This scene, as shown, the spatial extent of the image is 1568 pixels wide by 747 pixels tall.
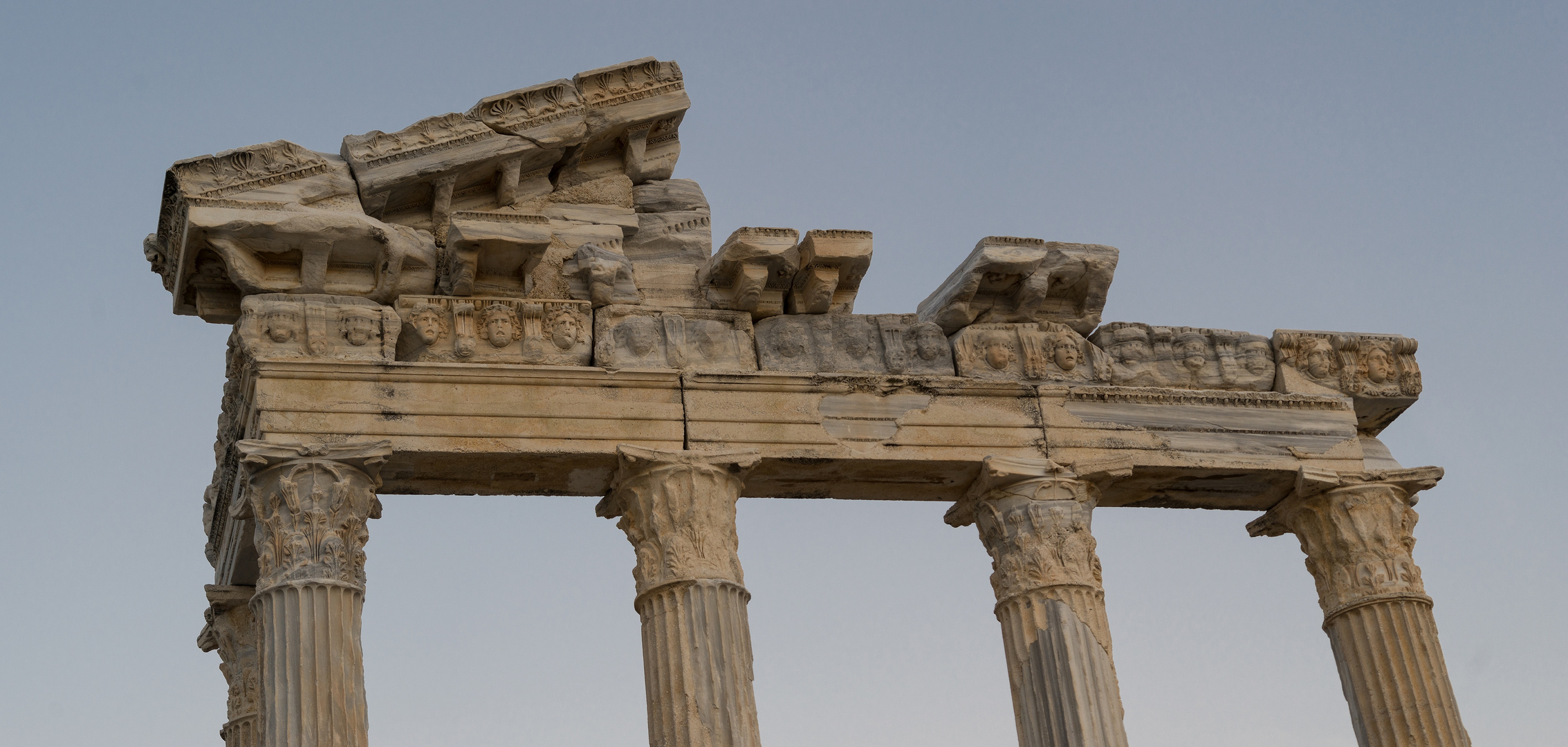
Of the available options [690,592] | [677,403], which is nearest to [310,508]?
[690,592]

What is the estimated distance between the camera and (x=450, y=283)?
1619 centimetres

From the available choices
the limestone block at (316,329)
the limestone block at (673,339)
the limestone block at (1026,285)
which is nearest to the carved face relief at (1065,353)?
the limestone block at (1026,285)

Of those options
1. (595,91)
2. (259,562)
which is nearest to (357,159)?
(595,91)

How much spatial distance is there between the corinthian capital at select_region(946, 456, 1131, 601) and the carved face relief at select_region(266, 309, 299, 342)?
5753 mm

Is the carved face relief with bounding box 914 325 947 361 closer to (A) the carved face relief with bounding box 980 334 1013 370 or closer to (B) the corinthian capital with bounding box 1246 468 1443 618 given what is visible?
(A) the carved face relief with bounding box 980 334 1013 370

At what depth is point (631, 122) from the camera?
56.0 ft

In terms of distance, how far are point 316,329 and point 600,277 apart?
235 cm

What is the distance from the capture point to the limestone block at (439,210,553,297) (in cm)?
1580

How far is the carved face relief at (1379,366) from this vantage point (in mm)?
18125

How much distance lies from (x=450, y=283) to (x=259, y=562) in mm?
2986

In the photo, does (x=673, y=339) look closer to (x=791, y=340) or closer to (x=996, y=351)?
(x=791, y=340)

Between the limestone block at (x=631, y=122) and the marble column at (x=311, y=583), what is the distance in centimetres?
373

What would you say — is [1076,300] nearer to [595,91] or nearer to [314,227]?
[595,91]

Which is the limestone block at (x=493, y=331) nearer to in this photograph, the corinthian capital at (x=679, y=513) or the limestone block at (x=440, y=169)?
the limestone block at (x=440, y=169)
